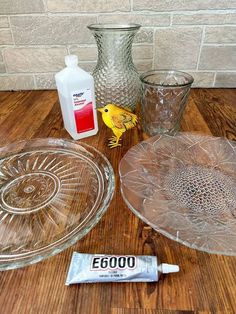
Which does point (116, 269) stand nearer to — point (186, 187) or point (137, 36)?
point (186, 187)

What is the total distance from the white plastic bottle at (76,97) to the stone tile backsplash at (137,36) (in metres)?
0.33

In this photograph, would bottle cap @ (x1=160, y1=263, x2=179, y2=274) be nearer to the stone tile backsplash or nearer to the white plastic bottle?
the white plastic bottle

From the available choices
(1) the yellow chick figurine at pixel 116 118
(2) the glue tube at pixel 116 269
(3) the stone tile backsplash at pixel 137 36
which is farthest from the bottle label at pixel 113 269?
(3) the stone tile backsplash at pixel 137 36

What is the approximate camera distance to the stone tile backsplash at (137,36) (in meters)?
0.76

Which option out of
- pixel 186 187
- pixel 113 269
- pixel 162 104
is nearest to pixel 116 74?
pixel 162 104

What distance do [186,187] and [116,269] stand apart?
23cm

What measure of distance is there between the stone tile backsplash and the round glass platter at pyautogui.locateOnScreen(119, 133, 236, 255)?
368mm

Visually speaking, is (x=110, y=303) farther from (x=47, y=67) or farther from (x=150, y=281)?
(x=47, y=67)

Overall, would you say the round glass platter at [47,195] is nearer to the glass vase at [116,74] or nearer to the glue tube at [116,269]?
the glue tube at [116,269]

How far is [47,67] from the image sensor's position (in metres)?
0.87

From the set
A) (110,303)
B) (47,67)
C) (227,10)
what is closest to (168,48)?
(227,10)

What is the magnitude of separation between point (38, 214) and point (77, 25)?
0.63 metres

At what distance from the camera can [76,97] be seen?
542mm

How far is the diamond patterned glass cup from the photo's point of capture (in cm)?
59
